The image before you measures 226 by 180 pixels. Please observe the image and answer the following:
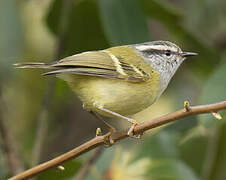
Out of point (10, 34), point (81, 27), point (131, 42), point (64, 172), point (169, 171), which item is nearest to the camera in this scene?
point (169, 171)

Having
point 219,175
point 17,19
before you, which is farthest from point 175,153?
point 17,19

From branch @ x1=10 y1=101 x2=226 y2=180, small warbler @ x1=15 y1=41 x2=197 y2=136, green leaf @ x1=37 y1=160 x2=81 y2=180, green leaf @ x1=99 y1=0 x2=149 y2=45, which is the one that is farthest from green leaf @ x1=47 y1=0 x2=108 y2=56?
branch @ x1=10 y1=101 x2=226 y2=180

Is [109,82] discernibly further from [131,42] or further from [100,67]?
[131,42]

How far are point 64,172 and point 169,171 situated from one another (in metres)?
0.74

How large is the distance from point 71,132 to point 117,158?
5.12 ft

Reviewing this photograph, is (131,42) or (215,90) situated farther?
(131,42)

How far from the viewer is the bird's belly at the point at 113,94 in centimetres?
275

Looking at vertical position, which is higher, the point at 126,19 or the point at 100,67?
the point at 126,19

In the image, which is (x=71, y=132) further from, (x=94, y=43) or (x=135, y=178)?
(x=135, y=178)

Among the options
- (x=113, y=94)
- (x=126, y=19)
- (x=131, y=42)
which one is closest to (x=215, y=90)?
(x=113, y=94)

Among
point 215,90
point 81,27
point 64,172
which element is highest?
point 81,27

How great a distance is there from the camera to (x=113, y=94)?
2.75 metres

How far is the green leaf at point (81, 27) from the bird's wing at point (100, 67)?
2.47ft

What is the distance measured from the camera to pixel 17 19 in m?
3.68
